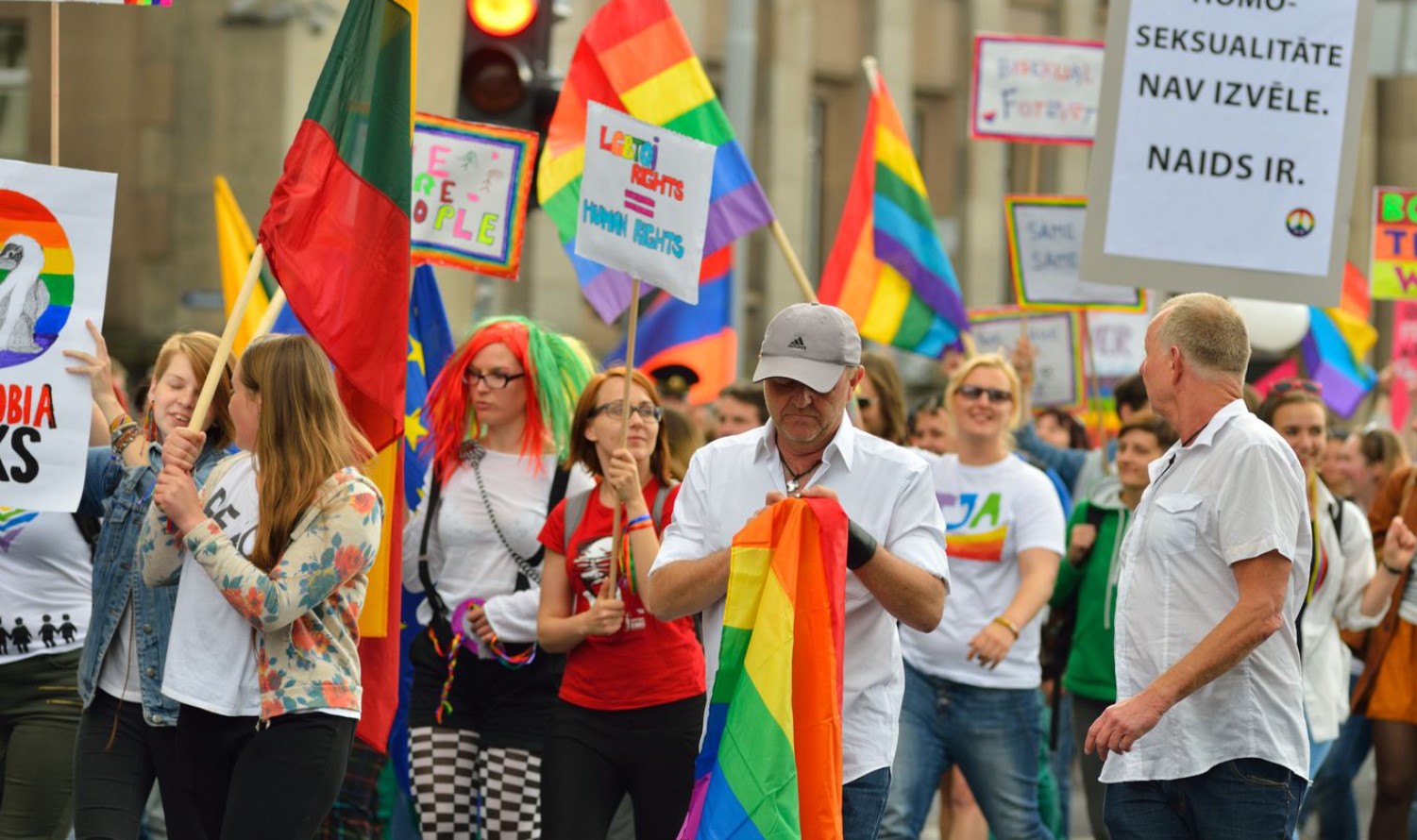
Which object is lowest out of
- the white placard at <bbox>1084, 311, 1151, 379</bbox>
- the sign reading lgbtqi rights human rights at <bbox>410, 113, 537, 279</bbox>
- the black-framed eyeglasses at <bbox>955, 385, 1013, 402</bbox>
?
the white placard at <bbox>1084, 311, 1151, 379</bbox>

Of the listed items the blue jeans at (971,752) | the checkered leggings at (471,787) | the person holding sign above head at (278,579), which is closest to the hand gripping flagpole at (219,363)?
the person holding sign above head at (278,579)

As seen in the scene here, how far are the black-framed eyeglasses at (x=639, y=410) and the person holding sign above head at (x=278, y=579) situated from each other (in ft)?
4.05

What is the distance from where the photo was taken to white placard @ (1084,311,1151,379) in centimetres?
1421

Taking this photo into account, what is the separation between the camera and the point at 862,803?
4980 mm

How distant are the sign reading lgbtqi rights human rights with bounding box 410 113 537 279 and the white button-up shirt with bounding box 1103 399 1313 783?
4.11 m

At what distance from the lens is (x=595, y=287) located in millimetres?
8586

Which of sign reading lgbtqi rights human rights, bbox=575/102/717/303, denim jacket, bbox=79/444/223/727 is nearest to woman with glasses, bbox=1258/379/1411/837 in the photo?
sign reading lgbtqi rights human rights, bbox=575/102/717/303

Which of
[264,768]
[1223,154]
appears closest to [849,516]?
[264,768]

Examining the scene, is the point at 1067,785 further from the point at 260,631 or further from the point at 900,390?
the point at 260,631

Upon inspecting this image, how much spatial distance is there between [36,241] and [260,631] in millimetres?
1456

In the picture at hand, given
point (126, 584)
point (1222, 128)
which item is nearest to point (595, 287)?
point (1222, 128)

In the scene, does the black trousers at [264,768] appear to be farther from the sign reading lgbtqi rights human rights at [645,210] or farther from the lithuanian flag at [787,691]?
the sign reading lgbtqi rights human rights at [645,210]

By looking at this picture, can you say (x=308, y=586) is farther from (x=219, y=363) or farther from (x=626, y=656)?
(x=626, y=656)

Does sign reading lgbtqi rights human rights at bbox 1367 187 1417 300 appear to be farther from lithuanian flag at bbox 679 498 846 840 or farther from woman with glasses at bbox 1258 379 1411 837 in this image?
lithuanian flag at bbox 679 498 846 840
